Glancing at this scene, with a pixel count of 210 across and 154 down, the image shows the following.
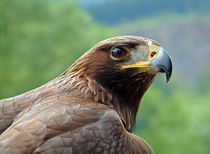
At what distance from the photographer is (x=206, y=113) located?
30.0 m

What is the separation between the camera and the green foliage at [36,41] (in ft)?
57.3

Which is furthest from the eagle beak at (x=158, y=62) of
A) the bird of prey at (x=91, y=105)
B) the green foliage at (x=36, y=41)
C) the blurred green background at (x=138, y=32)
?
the green foliage at (x=36, y=41)

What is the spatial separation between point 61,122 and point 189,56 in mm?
35708

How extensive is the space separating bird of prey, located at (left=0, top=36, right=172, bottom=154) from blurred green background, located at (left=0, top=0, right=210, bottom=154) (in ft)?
13.5

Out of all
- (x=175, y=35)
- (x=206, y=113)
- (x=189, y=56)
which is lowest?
(x=206, y=113)

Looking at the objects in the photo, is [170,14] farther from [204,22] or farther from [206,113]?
[206,113]

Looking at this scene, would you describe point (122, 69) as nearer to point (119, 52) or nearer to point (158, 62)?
point (119, 52)

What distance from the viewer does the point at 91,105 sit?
9.34 ft

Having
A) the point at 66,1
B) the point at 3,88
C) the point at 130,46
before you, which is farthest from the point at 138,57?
the point at 66,1

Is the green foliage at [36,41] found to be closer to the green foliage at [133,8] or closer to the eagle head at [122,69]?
the green foliage at [133,8]

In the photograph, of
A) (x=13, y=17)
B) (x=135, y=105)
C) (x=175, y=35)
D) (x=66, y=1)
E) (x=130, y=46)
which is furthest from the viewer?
(x=175, y=35)

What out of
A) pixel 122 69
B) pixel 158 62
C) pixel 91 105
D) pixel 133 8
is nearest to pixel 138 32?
pixel 133 8

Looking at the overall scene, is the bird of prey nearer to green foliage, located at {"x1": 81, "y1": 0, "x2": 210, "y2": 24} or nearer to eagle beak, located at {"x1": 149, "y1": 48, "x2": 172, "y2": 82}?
eagle beak, located at {"x1": 149, "y1": 48, "x2": 172, "y2": 82}

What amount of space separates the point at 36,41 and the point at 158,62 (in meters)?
17.1
